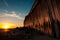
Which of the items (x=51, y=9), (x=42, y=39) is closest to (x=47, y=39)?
(x=42, y=39)

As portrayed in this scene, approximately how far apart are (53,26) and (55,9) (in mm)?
1287

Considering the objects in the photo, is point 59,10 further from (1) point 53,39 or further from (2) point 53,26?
(1) point 53,39

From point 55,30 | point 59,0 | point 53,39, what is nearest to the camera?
point 53,39

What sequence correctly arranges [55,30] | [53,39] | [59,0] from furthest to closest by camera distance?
[59,0] → [55,30] → [53,39]

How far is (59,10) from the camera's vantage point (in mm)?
8133

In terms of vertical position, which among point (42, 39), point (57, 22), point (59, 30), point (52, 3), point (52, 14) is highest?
point (52, 3)

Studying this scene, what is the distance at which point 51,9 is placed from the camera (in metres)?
8.16

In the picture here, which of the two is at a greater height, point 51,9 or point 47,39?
point 51,9

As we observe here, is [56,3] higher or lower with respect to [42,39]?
higher

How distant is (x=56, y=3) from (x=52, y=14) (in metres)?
0.99

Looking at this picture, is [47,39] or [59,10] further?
[59,10]

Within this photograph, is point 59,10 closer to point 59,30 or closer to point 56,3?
point 56,3

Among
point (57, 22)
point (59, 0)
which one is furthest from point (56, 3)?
point (57, 22)

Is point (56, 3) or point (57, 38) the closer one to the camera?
point (57, 38)
